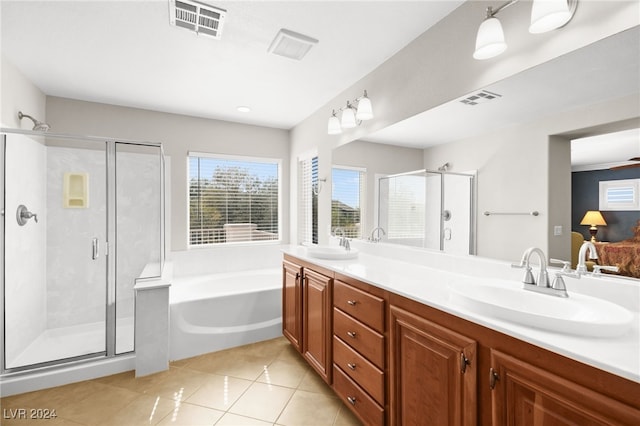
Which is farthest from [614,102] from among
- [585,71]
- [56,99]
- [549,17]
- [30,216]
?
[56,99]

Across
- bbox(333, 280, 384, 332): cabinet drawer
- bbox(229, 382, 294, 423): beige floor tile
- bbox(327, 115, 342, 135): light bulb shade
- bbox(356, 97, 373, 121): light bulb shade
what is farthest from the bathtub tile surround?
bbox(356, 97, 373, 121): light bulb shade

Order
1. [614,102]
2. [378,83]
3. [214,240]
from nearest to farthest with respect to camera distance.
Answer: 1. [614,102]
2. [378,83]
3. [214,240]

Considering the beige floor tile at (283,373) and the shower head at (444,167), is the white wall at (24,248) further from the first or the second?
the shower head at (444,167)

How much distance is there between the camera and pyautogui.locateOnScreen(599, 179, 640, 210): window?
3.50ft

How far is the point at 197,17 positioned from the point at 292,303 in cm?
213

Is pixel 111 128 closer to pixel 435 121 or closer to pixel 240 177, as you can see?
pixel 240 177

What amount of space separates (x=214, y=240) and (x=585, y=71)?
12.0 feet

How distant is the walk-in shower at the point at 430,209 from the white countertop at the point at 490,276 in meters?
0.09

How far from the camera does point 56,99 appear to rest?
2990mm

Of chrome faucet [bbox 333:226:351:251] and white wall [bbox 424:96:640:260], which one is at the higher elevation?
white wall [bbox 424:96:640:260]

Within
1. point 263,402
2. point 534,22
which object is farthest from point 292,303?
point 534,22

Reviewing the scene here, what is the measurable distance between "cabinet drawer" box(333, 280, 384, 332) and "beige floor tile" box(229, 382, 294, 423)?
75 cm

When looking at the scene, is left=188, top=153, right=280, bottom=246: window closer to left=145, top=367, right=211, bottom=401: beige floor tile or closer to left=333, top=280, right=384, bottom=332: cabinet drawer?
left=145, top=367, right=211, bottom=401: beige floor tile

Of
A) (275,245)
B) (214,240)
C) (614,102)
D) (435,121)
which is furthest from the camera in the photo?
(275,245)
